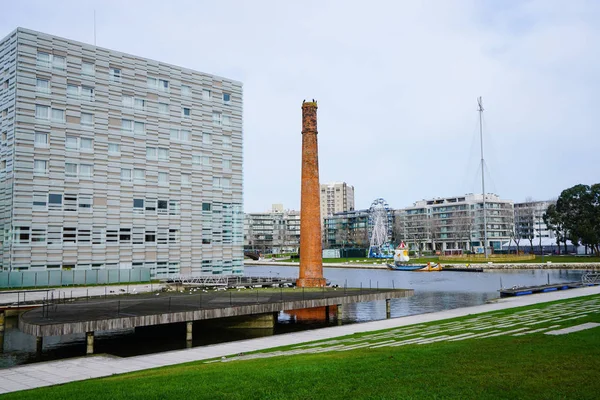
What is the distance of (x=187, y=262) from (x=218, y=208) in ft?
28.9

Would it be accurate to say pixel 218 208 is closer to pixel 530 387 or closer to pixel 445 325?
pixel 445 325

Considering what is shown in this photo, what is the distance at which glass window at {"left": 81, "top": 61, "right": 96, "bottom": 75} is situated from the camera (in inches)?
2368

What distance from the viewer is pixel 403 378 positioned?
42.8 feet

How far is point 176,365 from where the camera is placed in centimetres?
2122

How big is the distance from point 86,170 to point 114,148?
4353mm

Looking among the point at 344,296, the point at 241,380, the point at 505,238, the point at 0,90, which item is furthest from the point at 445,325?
the point at 505,238

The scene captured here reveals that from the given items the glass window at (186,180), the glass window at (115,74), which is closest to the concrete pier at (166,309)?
the glass window at (186,180)

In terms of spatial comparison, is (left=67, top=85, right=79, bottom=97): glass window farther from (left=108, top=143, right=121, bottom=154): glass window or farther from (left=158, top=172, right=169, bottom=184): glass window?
(left=158, top=172, right=169, bottom=184): glass window

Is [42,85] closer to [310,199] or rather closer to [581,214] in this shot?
[310,199]

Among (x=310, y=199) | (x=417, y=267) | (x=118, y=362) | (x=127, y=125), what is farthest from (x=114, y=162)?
(x=417, y=267)

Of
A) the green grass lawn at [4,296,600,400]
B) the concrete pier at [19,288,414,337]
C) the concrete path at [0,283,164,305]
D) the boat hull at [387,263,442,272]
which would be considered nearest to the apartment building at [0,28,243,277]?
the concrete path at [0,283,164,305]

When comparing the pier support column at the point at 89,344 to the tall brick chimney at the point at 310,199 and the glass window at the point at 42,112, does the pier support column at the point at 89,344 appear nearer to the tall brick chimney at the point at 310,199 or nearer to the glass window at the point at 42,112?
the tall brick chimney at the point at 310,199

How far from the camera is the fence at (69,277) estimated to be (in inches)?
2108

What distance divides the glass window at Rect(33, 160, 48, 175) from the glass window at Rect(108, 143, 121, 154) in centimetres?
745
